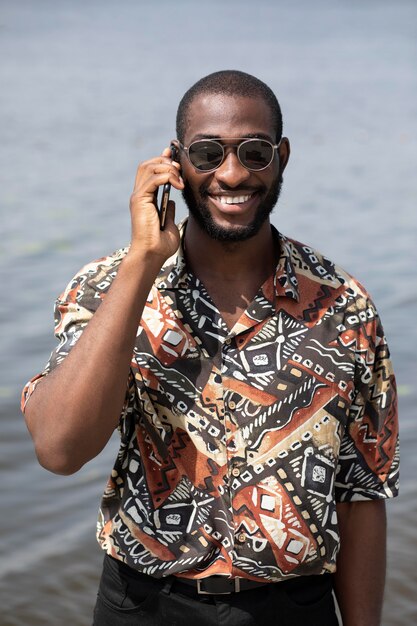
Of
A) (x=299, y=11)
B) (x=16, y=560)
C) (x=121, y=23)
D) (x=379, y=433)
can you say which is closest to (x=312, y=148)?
(x=16, y=560)

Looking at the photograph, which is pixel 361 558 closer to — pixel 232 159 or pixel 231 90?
pixel 232 159

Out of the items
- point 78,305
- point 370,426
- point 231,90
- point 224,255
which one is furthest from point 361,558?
point 231,90

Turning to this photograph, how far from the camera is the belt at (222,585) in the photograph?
9.27ft

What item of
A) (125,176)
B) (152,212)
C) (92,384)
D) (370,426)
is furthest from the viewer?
(125,176)

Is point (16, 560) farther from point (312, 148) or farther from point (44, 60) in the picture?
point (44, 60)

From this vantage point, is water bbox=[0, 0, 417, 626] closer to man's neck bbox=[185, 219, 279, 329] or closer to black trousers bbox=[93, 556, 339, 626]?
black trousers bbox=[93, 556, 339, 626]

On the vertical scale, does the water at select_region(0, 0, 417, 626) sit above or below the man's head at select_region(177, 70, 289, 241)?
above

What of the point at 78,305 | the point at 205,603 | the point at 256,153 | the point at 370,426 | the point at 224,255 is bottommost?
the point at 205,603

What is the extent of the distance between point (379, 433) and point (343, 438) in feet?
0.30

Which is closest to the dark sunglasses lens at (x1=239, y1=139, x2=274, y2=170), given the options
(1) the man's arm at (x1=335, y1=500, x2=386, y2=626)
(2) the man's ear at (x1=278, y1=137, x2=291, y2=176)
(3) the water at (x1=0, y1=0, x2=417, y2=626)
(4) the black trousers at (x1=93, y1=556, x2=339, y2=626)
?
(2) the man's ear at (x1=278, y1=137, x2=291, y2=176)

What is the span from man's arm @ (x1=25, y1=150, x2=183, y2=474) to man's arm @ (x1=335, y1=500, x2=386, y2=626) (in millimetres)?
733

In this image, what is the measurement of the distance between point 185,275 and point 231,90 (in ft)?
1.53

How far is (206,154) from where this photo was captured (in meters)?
2.89

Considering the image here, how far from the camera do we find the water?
5.71 m
